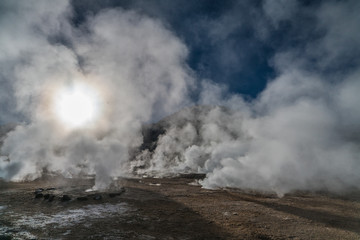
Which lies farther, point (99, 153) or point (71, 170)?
point (71, 170)

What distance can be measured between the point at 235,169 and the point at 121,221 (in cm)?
2068

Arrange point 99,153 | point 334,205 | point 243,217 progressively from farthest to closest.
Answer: point 99,153, point 334,205, point 243,217

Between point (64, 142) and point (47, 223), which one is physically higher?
point (64, 142)

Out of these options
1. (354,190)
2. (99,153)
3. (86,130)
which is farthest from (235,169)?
(86,130)

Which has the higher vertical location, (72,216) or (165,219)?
(165,219)

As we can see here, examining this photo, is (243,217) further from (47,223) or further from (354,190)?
(354,190)

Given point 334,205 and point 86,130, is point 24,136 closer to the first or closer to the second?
point 86,130

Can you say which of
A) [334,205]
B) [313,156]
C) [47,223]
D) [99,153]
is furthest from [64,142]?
[313,156]

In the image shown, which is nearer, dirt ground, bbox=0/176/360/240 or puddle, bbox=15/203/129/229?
dirt ground, bbox=0/176/360/240

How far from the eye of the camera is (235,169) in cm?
2762

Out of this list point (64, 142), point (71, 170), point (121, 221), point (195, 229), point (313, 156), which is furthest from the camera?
point (71, 170)

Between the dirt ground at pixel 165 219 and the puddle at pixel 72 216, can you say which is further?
the puddle at pixel 72 216

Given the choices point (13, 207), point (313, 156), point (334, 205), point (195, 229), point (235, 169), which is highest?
point (313, 156)

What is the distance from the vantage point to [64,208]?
1307cm
